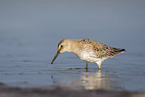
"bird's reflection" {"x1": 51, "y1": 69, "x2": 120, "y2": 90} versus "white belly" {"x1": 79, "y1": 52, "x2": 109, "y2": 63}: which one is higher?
"white belly" {"x1": 79, "y1": 52, "x2": 109, "y2": 63}

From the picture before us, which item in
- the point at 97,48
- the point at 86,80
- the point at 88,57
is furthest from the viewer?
the point at 97,48

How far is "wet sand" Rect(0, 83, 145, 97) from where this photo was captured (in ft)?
21.5

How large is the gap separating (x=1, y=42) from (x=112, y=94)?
13764mm

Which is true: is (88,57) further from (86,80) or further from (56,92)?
(56,92)

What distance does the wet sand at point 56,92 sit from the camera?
655 centimetres

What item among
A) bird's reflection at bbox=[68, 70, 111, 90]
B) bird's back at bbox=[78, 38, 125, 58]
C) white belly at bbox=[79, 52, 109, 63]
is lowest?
bird's reflection at bbox=[68, 70, 111, 90]

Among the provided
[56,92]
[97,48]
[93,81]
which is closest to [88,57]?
[97,48]

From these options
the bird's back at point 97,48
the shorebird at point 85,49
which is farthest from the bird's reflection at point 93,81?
the bird's back at point 97,48

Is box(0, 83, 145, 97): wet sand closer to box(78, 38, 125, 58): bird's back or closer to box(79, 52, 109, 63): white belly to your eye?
box(79, 52, 109, 63): white belly

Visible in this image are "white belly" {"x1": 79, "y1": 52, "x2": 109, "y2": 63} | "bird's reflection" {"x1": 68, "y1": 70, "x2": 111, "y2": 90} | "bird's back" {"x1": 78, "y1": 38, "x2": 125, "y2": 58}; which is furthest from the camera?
"bird's back" {"x1": 78, "y1": 38, "x2": 125, "y2": 58}

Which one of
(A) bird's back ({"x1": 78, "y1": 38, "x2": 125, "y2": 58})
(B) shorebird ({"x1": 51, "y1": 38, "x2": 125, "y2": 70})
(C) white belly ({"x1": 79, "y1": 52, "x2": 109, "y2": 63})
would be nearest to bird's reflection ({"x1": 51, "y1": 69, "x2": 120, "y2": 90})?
(C) white belly ({"x1": 79, "y1": 52, "x2": 109, "y2": 63})

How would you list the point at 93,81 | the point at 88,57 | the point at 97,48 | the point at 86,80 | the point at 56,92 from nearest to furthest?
the point at 56,92
the point at 93,81
the point at 86,80
the point at 88,57
the point at 97,48

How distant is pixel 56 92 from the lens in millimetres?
6801

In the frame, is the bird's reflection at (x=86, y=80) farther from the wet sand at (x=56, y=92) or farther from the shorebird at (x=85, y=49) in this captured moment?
the shorebird at (x=85, y=49)
